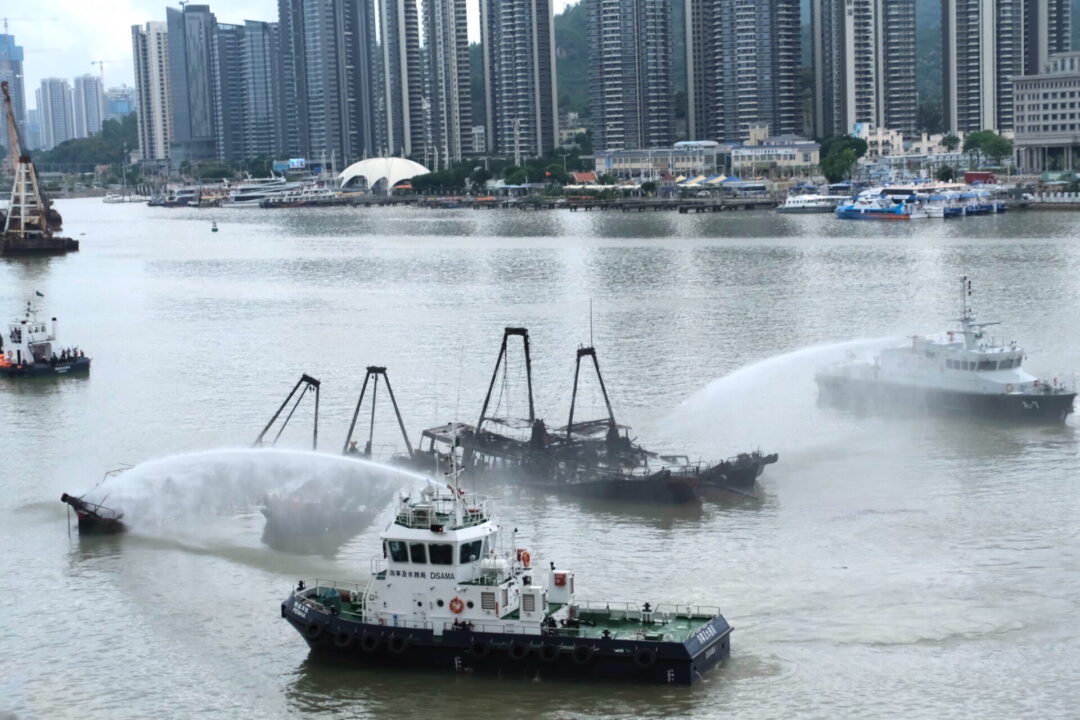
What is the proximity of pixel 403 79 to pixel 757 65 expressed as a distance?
48.8 m

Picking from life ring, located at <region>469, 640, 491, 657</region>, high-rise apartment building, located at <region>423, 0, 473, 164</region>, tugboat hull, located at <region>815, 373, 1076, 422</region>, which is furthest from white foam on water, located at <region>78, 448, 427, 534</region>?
high-rise apartment building, located at <region>423, 0, 473, 164</region>

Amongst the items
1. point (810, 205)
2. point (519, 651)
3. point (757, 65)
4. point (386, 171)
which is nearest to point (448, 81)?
point (386, 171)

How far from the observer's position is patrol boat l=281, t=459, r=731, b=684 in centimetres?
1805

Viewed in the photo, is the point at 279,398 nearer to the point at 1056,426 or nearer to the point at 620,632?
the point at 1056,426

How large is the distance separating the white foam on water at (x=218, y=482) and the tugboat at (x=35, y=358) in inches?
664

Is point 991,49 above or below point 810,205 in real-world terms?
above

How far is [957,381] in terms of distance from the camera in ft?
109

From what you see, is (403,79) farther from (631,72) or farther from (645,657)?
(645,657)

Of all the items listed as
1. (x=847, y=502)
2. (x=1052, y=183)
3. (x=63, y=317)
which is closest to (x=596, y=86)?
(x=1052, y=183)

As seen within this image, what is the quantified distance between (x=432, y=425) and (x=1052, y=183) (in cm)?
9536

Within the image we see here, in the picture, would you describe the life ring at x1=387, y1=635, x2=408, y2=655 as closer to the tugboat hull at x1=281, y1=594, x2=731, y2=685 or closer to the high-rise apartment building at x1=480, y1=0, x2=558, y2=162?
the tugboat hull at x1=281, y1=594, x2=731, y2=685

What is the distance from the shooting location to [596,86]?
165 metres

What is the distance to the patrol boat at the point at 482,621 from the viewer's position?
18047mm

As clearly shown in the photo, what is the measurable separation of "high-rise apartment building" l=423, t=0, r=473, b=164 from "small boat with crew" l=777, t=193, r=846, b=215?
69.9 m
